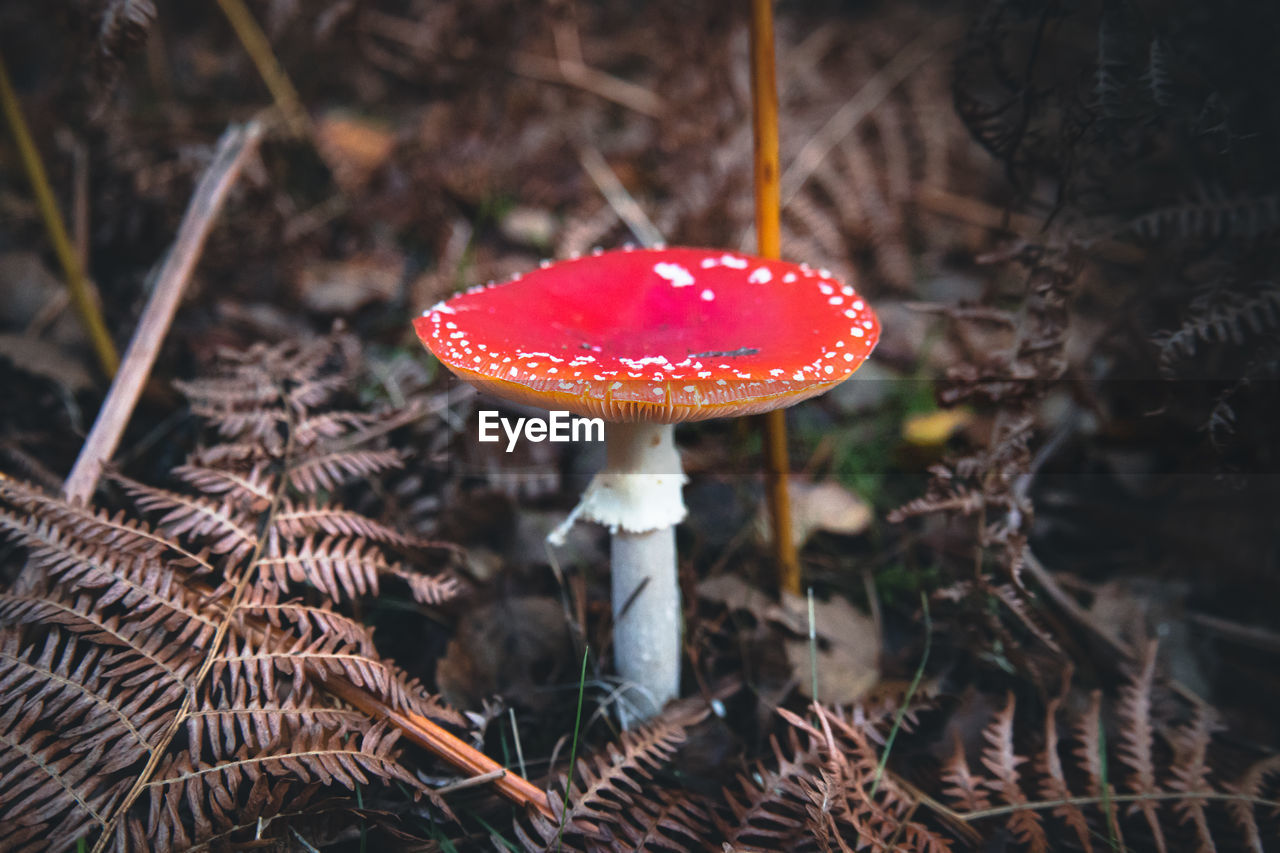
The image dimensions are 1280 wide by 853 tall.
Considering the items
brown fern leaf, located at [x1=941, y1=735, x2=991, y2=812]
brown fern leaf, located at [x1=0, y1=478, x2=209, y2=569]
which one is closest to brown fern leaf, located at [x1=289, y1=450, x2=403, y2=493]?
brown fern leaf, located at [x1=0, y1=478, x2=209, y2=569]

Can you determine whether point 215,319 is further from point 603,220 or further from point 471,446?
point 603,220

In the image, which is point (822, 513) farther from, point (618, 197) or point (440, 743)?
point (618, 197)

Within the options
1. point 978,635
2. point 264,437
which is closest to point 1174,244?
point 978,635

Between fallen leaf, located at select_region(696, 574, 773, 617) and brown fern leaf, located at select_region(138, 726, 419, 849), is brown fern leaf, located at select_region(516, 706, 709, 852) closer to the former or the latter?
brown fern leaf, located at select_region(138, 726, 419, 849)

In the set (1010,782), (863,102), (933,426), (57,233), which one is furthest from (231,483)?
(863,102)

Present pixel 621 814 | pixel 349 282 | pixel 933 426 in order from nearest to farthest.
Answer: pixel 621 814, pixel 933 426, pixel 349 282

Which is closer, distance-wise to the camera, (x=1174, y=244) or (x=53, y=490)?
(x=53, y=490)

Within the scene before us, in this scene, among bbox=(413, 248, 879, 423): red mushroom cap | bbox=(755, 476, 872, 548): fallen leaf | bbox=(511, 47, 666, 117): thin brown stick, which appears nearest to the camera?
bbox=(413, 248, 879, 423): red mushroom cap
